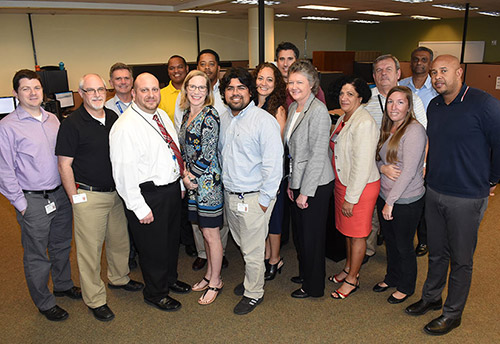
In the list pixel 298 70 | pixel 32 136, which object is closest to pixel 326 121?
pixel 298 70

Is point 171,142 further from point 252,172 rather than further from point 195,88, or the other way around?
point 252,172

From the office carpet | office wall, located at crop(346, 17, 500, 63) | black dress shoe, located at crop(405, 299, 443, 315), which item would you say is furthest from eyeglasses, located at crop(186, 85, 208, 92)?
office wall, located at crop(346, 17, 500, 63)

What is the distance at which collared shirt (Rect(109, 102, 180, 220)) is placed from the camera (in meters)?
2.28

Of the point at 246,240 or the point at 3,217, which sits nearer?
the point at 246,240

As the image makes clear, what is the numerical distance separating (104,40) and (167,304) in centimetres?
932

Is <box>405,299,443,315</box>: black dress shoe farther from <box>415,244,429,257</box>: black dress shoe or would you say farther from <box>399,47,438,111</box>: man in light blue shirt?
<box>399,47,438,111</box>: man in light blue shirt

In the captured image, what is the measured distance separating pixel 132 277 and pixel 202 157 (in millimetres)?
1345

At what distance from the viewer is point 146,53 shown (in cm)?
1098

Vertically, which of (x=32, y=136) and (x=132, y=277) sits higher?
(x=32, y=136)

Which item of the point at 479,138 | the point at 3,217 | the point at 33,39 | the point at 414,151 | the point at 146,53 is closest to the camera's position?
the point at 479,138

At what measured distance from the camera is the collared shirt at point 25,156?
2.31m

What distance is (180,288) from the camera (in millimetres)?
2908

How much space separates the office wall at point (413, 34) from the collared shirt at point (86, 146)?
45.1ft

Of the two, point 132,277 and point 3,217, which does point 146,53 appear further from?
point 132,277
